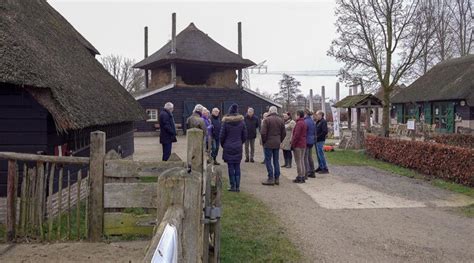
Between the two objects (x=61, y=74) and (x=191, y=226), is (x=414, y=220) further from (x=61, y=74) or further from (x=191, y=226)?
(x=61, y=74)

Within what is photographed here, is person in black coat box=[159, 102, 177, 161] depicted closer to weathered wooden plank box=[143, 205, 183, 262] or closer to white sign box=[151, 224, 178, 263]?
weathered wooden plank box=[143, 205, 183, 262]

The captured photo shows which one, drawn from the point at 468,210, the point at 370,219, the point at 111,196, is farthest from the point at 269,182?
the point at 111,196

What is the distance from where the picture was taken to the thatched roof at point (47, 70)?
6859mm

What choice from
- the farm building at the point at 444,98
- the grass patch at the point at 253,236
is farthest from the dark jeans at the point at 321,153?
the farm building at the point at 444,98

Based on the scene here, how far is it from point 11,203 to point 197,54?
27365 millimetres

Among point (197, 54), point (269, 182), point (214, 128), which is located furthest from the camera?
point (197, 54)

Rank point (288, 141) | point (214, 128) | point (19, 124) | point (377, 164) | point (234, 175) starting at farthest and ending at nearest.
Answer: point (377, 164)
point (288, 141)
point (214, 128)
point (234, 175)
point (19, 124)

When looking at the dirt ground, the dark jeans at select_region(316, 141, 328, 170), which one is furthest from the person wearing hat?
the dark jeans at select_region(316, 141, 328, 170)

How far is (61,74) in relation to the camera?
8133mm

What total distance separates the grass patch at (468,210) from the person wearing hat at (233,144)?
4.42 meters

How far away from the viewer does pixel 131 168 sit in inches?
204

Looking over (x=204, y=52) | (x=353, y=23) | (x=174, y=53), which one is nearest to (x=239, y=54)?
(x=204, y=52)

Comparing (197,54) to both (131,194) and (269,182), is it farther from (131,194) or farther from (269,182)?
(131,194)

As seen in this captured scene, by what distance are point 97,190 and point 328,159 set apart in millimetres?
12496
